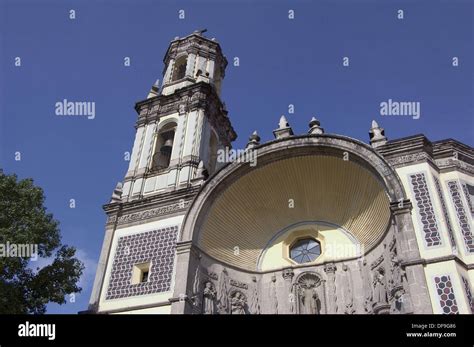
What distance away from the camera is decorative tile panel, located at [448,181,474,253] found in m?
12.1

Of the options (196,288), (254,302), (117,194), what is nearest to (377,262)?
(254,302)

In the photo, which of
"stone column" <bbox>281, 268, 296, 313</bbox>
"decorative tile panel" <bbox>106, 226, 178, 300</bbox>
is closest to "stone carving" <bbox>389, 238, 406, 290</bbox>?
"stone column" <bbox>281, 268, 296, 313</bbox>

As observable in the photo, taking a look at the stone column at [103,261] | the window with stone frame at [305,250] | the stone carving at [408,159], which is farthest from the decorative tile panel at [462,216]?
the stone column at [103,261]

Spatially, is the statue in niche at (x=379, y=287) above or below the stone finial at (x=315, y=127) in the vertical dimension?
below

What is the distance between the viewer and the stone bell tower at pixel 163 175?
1488cm

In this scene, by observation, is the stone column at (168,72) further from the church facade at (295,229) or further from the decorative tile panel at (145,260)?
the decorative tile panel at (145,260)

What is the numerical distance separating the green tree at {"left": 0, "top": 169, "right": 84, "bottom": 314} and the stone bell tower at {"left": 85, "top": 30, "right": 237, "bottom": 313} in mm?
1149

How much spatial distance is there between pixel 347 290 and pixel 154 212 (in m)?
7.15

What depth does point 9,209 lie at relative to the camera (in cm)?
1378

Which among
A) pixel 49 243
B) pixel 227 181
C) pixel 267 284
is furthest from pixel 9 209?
pixel 267 284

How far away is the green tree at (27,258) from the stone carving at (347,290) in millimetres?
8377

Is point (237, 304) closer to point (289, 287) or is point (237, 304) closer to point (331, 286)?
point (289, 287)
